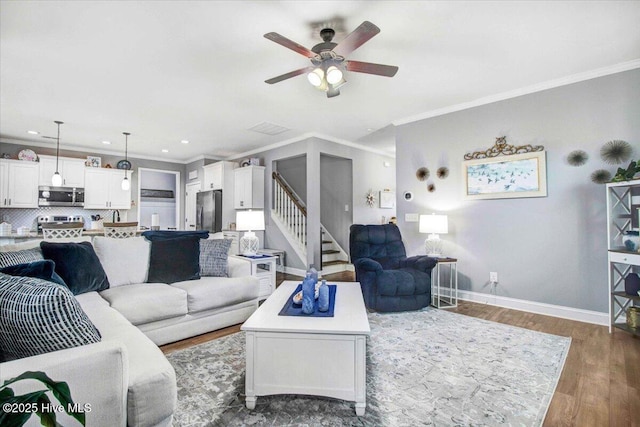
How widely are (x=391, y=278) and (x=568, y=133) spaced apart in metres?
2.55

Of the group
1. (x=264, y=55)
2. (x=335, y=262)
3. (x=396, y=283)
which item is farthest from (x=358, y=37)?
(x=335, y=262)

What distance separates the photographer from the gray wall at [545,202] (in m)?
3.14

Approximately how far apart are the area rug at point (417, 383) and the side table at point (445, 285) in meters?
0.88

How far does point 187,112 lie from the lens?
443 cm

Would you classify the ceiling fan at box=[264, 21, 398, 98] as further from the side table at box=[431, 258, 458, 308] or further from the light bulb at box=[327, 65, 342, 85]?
the side table at box=[431, 258, 458, 308]

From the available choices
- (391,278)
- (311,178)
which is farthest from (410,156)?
(391,278)

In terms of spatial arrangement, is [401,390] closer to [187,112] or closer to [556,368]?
[556,368]

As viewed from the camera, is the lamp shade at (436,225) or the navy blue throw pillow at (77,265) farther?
the lamp shade at (436,225)

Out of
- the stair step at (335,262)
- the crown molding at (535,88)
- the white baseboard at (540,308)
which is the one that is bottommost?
the white baseboard at (540,308)

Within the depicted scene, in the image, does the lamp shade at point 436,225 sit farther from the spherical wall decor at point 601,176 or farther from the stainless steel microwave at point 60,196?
the stainless steel microwave at point 60,196

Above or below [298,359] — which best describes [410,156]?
above

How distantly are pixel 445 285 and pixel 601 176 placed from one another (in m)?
2.13

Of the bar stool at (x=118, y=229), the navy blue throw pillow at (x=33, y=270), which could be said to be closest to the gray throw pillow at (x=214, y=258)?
the navy blue throw pillow at (x=33, y=270)

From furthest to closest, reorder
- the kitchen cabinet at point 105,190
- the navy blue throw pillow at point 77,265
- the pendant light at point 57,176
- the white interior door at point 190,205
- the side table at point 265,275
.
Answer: the white interior door at point 190,205 < the kitchen cabinet at point 105,190 < the pendant light at point 57,176 < the side table at point 265,275 < the navy blue throw pillow at point 77,265
